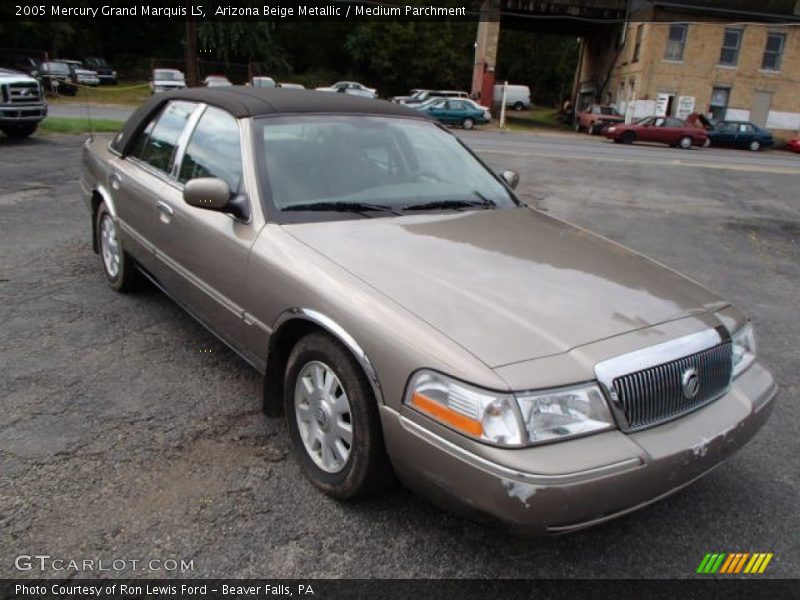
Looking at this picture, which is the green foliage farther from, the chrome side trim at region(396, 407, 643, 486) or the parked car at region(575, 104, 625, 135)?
the chrome side trim at region(396, 407, 643, 486)

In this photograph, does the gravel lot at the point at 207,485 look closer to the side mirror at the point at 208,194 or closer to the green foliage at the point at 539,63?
the side mirror at the point at 208,194

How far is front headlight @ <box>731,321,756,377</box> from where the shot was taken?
8.98 feet

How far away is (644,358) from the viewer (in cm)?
228

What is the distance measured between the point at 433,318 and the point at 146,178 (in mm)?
2714

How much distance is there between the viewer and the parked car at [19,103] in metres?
12.4

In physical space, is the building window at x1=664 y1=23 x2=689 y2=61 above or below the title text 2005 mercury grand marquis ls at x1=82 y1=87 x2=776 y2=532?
above

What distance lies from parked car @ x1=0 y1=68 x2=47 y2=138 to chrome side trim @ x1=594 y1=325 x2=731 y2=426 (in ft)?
44.9

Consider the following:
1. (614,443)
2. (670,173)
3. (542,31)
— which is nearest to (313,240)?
(614,443)

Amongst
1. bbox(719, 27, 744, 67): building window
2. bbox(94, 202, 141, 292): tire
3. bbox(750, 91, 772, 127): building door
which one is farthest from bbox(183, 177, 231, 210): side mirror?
bbox(750, 91, 772, 127): building door

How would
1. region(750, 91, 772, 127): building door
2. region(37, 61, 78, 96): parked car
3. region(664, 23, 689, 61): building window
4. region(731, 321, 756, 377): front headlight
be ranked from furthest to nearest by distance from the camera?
region(750, 91, 772, 127): building door
region(664, 23, 689, 61): building window
region(37, 61, 78, 96): parked car
region(731, 321, 756, 377): front headlight

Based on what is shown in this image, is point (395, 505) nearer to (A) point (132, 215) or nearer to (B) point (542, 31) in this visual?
(A) point (132, 215)

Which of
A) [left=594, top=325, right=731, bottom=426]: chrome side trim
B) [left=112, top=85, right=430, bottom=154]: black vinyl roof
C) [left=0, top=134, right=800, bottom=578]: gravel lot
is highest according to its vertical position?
[left=112, top=85, right=430, bottom=154]: black vinyl roof

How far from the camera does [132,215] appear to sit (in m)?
4.33

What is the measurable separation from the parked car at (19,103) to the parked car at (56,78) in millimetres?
15411
